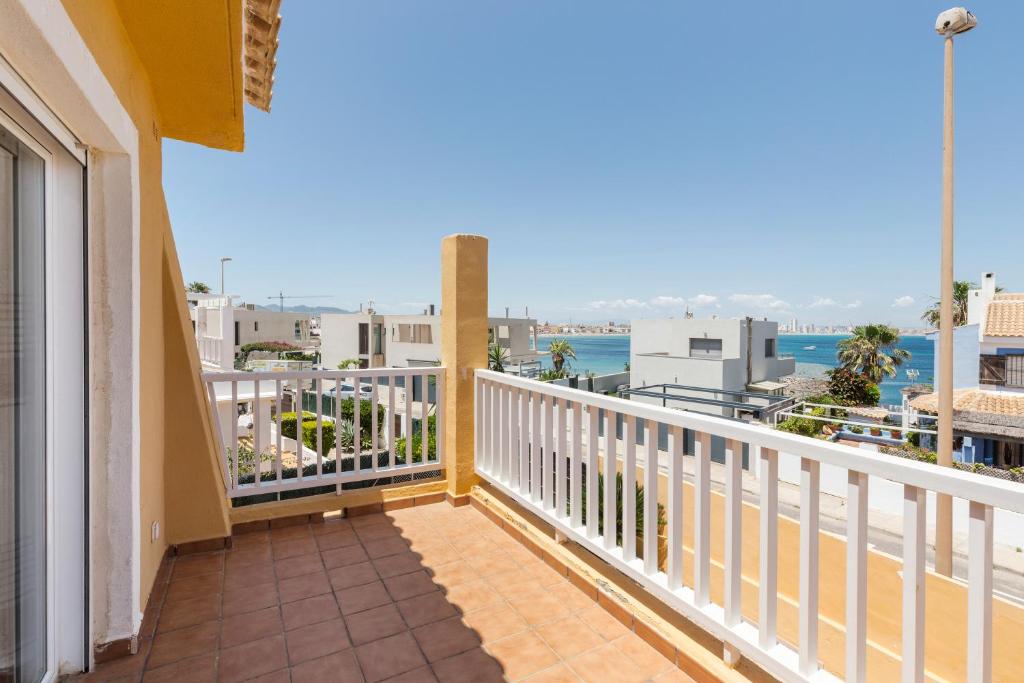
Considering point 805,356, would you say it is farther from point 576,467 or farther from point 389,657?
point 389,657

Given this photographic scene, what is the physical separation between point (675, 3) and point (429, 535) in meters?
13.4

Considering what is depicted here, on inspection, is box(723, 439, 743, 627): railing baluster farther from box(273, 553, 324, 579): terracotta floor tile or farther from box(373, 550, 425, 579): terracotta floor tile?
box(273, 553, 324, 579): terracotta floor tile

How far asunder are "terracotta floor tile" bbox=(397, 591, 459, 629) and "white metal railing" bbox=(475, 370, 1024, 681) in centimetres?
71

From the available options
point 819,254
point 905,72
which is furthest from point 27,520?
point 819,254

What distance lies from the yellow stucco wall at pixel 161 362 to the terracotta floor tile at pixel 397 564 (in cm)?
106

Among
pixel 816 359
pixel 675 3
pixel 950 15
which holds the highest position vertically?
pixel 675 3

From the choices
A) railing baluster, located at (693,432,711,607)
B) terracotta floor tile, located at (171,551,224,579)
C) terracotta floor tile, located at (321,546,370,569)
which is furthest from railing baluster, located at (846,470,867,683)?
terracotta floor tile, located at (171,551,224,579)

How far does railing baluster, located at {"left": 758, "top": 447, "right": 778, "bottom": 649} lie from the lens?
1.46 metres

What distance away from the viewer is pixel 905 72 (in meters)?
17.4

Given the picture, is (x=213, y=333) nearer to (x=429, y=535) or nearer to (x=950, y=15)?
(x=429, y=535)

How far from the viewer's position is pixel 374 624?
2076mm

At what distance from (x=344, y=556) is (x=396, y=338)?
33381 millimetres

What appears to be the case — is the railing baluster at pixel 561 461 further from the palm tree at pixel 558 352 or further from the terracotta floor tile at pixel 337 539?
the palm tree at pixel 558 352

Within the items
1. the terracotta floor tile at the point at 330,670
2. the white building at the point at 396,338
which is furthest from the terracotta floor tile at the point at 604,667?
the white building at the point at 396,338
